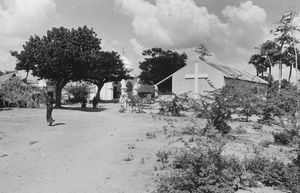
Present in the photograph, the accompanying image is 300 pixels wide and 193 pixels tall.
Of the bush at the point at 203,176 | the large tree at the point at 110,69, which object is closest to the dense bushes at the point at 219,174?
the bush at the point at 203,176

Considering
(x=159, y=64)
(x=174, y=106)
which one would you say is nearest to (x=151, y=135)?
(x=174, y=106)

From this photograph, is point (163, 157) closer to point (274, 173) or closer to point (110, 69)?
point (274, 173)

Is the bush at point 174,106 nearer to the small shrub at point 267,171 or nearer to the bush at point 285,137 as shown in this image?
the bush at point 285,137

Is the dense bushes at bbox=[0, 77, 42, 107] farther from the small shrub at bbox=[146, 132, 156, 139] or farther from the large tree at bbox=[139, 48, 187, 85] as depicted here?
the large tree at bbox=[139, 48, 187, 85]

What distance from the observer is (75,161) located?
31.9ft

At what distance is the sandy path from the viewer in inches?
302

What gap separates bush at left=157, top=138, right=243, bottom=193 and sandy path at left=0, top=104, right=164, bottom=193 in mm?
575

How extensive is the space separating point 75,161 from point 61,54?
1981cm

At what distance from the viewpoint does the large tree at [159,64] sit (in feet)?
213

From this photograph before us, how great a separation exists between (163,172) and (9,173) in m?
3.66

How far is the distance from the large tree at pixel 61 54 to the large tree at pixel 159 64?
34265 millimetres

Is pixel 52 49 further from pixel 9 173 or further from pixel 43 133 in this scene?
pixel 9 173

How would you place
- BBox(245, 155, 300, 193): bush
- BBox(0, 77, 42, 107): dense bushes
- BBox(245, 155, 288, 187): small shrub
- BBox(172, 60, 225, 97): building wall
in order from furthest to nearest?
BBox(172, 60, 225, 97): building wall < BBox(0, 77, 42, 107): dense bushes < BBox(245, 155, 288, 187): small shrub < BBox(245, 155, 300, 193): bush

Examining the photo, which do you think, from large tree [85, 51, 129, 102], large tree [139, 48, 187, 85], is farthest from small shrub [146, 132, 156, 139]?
large tree [139, 48, 187, 85]
